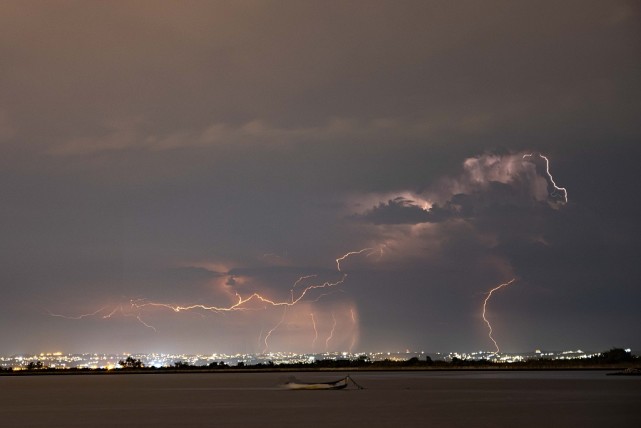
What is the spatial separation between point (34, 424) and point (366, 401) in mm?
22680

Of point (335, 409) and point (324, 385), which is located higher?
point (324, 385)

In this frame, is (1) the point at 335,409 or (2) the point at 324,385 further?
(2) the point at 324,385

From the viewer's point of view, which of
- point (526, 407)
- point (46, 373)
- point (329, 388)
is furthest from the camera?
point (46, 373)

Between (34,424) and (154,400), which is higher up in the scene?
(154,400)

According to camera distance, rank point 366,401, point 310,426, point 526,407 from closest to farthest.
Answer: point 310,426 → point 526,407 → point 366,401

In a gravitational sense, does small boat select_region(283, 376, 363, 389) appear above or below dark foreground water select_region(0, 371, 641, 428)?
above

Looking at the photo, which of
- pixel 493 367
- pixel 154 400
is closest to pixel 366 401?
pixel 154 400

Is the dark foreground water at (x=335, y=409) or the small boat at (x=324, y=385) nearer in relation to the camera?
the dark foreground water at (x=335, y=409)

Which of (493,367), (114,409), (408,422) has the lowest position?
(408,422)

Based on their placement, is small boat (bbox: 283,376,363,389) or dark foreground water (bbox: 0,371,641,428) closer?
dark foreground water (bbox: 0,371,641,428)

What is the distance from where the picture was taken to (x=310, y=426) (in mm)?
41625

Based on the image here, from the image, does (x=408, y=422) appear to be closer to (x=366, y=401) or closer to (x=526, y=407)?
(x=526, y=407)

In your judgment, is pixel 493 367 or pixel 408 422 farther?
pixel 493 367

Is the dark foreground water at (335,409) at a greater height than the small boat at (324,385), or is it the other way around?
the small boat at (324,385)
